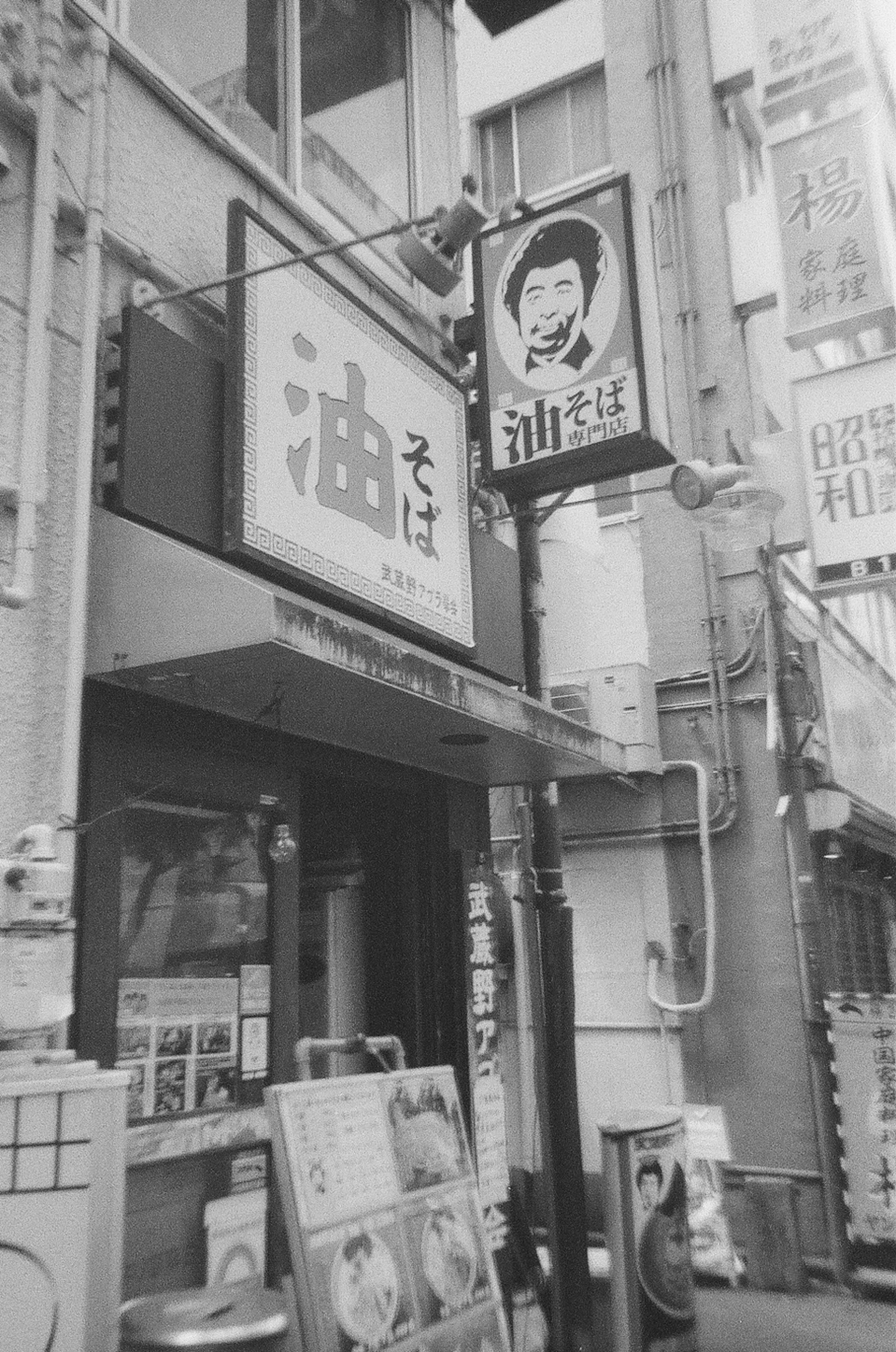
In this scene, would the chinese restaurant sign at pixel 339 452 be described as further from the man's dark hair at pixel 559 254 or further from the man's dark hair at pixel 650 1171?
the man's dark hair at pixel 650 1171

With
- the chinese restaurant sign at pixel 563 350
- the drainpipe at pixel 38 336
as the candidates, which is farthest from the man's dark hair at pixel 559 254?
the drainpipe at pixel 38 336

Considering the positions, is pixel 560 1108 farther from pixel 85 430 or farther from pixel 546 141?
pixel 546 141

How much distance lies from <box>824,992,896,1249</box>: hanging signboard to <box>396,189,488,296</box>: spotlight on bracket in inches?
291

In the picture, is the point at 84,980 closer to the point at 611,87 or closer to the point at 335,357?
the point at 335,357

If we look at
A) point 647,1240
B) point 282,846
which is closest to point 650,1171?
point 647,1240

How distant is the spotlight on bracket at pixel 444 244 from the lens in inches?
240

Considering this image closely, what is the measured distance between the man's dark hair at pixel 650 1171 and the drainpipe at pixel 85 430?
3.91 meters

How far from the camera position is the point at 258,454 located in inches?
219

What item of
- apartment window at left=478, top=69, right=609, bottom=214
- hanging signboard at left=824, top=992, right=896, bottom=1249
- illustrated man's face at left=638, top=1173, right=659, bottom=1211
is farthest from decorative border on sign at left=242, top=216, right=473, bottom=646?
apartment window at left=478, top=69, right=609, bottom=214

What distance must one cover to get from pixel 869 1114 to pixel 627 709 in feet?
14.9

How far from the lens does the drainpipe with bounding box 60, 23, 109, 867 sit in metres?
4.56

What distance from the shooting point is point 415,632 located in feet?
22.5

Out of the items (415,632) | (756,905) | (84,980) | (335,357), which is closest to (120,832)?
(84,980)

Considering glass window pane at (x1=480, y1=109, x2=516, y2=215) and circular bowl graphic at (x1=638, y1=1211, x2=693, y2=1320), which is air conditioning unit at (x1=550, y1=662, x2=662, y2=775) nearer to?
circular bowl graphic at (x1=638, y1=1211, x2=693, y2=1320)
